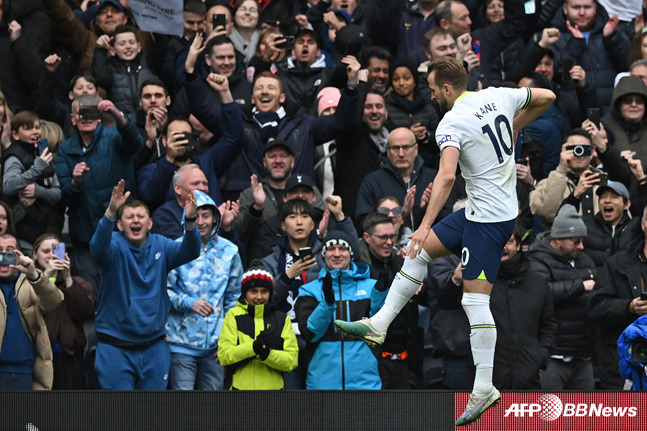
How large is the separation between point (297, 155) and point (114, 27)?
2.78 m

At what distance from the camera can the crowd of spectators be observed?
32.9 ft

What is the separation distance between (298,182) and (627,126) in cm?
374

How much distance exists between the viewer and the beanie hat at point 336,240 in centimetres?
1008

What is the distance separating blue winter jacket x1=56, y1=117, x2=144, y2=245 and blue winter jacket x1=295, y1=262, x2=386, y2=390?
8.60 feet

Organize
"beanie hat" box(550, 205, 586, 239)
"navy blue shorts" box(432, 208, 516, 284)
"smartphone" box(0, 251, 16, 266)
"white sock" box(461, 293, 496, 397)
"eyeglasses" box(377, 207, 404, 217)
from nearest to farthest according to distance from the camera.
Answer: "navy blue shorts" box(432, 208, 516, 284) → "white sock" box(461, 293, 496, 397) → "smartphone" box(0, 251, 16, 266) → "beanie hat" box(550, 205, 586, 239) → "eyeglasses" box(377, 207, 404, 217)

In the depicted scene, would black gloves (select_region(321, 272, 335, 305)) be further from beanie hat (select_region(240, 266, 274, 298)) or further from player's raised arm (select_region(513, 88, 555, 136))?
player's raised arm (select_region(513, 88, 555, 136))

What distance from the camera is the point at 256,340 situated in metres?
9.63

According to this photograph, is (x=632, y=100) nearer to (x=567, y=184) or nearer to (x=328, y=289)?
(x=567, y=184)

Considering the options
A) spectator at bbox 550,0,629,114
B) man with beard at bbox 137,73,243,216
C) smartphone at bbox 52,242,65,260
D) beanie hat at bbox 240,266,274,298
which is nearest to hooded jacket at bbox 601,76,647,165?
spectator at bbox 550,0,629,114

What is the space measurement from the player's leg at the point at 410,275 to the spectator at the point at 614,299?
235 cm

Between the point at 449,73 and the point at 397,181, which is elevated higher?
the point at 449,73

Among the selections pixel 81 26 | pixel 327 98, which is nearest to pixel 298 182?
pixel 327 98

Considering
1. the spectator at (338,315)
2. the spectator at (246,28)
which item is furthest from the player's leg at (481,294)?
the spectator at (246,28)

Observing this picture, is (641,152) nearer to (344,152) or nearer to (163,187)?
(344,152)
